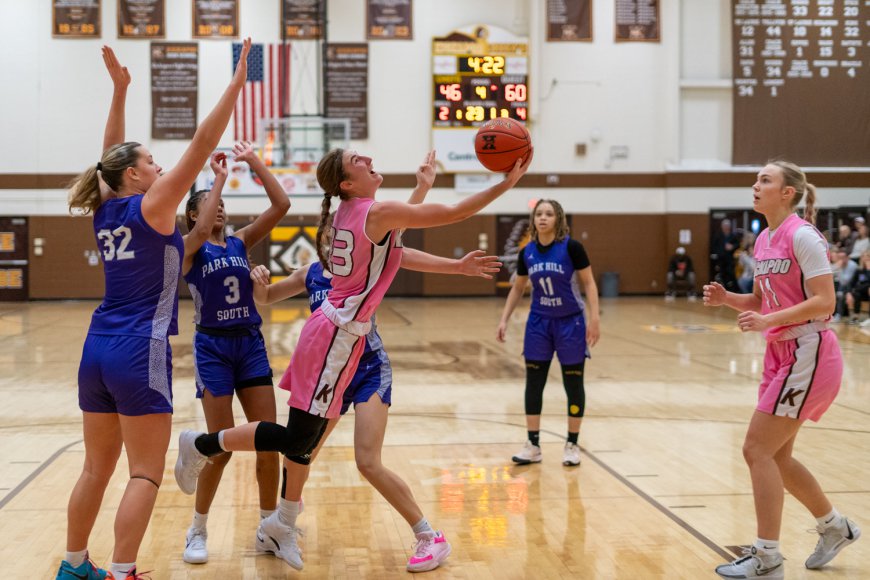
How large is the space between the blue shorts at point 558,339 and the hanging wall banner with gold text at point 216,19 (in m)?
17.7

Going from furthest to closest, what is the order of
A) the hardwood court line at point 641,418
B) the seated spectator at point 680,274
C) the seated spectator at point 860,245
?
1. the seated spectator at point 680,274
2. the seated spectator at point 860,245
3. the hardwood court line at point 641,418

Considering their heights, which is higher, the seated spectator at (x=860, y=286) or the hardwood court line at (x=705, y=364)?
the seated spectator at (x=860, y=286)

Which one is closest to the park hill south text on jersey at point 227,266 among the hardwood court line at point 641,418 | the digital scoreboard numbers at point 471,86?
the hardwood court line at point 641,418

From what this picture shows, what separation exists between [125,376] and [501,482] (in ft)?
9.78

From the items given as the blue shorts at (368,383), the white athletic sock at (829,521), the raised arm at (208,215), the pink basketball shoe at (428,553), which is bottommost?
the pink basketball shoe at (428,553)

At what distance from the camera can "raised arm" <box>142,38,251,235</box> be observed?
3336 mm

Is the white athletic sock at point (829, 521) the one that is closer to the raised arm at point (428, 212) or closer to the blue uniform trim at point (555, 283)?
the raised arm at point (428, 212)

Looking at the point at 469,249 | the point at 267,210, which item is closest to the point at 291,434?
the point at 267,210

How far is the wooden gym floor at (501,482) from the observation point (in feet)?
A: 14.5

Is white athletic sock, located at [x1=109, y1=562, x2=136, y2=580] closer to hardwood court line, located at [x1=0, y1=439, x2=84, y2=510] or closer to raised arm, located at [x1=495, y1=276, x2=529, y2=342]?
hardwood court line, located at [x1=0, y1=439, x2=84, y2=510]

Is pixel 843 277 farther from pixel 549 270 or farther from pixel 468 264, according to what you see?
pixel 468 264

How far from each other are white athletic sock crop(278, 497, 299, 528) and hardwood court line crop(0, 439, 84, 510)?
6.19 ft

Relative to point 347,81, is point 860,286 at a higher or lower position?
lower

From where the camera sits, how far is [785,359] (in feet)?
13.5
